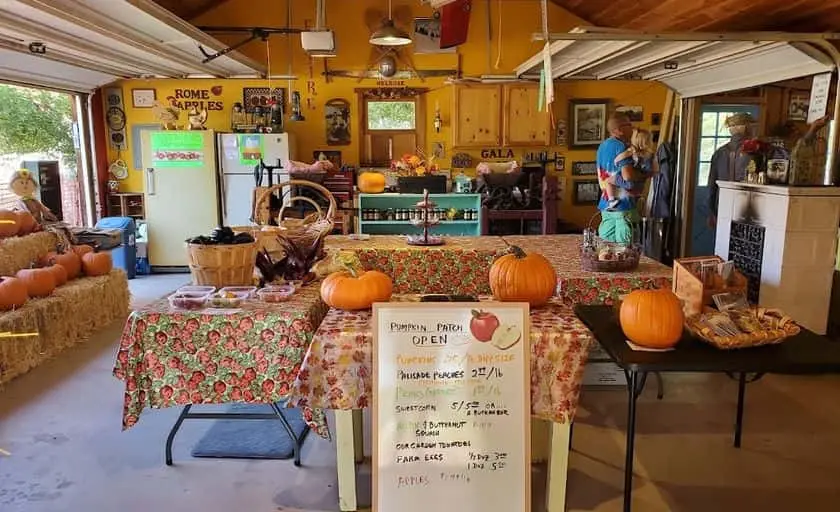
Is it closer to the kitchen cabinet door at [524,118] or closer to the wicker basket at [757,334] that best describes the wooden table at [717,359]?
the wicker basket at [757,334]

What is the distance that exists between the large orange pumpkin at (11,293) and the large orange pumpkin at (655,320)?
4.02 m

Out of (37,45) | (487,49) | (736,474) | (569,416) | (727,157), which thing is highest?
(487,49)

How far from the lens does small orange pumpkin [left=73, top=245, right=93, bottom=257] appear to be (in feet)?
18.4

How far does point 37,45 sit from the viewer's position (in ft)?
17.2

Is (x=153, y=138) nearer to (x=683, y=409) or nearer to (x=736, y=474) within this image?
(x=683, y=409)

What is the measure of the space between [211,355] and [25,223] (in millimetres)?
3679

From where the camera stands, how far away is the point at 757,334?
7.59 feet

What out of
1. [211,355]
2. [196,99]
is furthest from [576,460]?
[196,99]

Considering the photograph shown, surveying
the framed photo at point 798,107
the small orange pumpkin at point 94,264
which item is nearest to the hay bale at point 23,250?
the small orange pumpkin at point 94,264

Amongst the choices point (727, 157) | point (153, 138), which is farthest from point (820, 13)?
point (153, 138)

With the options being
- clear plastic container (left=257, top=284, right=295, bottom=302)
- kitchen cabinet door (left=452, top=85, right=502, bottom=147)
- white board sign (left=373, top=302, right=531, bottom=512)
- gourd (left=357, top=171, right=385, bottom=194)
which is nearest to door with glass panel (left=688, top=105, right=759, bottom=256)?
kitchen cabinet door (left=452, top=85, right=502, bottom=147)

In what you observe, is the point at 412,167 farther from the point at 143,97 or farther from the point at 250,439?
the point at 250,439

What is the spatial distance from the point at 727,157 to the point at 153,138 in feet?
21.2

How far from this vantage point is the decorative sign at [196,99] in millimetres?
8312
